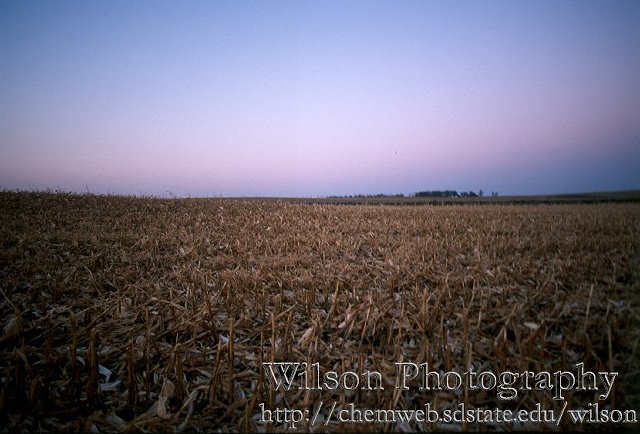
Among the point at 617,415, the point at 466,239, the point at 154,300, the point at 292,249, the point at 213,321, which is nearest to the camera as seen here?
the point at 617,415

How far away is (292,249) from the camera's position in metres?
7.11

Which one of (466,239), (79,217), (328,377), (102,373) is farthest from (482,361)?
(79,217)

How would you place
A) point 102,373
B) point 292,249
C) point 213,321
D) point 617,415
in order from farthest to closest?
1. point 292,249
2. point 213,321
3. point 102,373
4. point 617,415

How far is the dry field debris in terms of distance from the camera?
7.68 ft

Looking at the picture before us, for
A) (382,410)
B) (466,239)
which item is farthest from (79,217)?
(466,239)

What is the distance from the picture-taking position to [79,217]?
33.2 feet

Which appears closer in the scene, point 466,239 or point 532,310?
point 532,310

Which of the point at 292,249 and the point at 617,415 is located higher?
the point at 292,249

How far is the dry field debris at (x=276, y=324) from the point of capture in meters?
2.34

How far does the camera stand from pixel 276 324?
347cm

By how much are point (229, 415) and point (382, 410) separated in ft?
3.96

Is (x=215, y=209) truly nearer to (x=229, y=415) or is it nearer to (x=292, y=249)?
(x=292, y=249)

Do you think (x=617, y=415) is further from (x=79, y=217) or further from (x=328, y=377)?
(x=79, y=217)

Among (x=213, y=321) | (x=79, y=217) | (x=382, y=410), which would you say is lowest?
(x=382, y=410)
